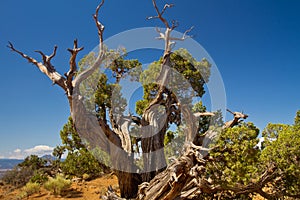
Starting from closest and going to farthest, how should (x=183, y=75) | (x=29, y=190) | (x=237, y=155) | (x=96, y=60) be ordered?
1. (x=237, y=155)
2. (x=96, y=60)
3. (x=183, y=75)
4. (x=29, y=190)

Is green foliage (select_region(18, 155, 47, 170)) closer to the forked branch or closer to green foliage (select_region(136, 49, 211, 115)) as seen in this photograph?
green foliage (select_region(136, 49, 211, 115))

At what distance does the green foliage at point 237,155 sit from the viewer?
5.17 metres

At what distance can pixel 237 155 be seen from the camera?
5.35 meters

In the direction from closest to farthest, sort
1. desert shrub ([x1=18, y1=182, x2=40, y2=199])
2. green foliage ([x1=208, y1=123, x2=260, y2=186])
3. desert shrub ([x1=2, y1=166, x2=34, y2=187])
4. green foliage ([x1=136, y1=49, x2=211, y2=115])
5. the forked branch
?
green foliage ([x1=208, y1=123, x2=260, y2=186])
the forked branch
green foliage ([x1=136, y1=49, x2=211, y2=115])
desert shrub ([x1=18, y1=182, x2=40, y2=199])
desert shrub ([x1=2, y1=166, x2=34, y2=187])

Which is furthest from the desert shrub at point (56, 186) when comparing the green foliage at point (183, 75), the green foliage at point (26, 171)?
the green foliage at point (26, 171)

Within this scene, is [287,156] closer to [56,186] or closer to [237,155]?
[237,155]

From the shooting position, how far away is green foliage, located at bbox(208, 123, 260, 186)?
517 cm

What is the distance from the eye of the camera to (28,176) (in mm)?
16609

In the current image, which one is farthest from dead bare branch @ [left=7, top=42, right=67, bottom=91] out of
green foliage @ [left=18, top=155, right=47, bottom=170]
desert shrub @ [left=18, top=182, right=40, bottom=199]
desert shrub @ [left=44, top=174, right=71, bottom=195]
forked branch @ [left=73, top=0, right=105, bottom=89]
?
green foliage @ [left=18, top=155, right=47, bottom=170]

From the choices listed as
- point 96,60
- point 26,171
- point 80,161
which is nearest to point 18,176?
point 26,171

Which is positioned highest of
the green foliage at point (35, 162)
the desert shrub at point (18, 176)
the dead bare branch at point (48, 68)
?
the dead bare branch at point (48, 68)

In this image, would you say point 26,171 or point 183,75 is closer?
point 183,75

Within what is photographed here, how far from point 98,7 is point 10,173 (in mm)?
17167

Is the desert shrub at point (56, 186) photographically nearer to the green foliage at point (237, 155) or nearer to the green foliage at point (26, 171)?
the green foliage at point (26, 171)
